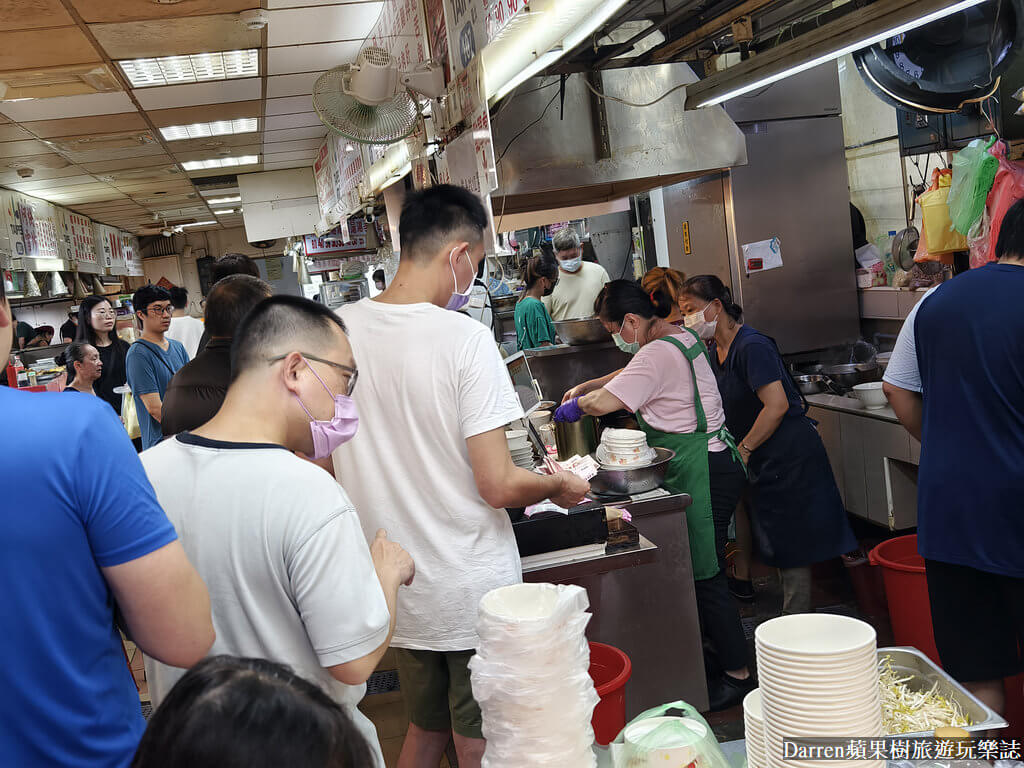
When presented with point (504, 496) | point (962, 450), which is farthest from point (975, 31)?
point (504, 496)

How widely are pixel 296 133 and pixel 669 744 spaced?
7.65 meters

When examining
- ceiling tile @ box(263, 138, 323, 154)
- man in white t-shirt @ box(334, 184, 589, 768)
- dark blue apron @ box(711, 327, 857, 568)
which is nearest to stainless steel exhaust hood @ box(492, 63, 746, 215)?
dark blue apron @ box(711, 327, 857, 568)

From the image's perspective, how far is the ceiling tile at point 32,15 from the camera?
404 cm

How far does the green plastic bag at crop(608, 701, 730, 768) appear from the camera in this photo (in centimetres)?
147

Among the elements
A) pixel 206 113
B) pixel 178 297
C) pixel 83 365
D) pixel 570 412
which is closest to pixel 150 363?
pixel 83 365

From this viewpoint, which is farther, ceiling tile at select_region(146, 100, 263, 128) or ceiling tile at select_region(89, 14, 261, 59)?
ceiling tile at select_region(146, 100, 263, 128)

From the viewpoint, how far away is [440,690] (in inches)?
93.5

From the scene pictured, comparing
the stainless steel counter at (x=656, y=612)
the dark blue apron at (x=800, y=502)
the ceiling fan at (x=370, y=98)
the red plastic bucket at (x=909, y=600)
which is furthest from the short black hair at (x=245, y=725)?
the dark blue apron at (x=800, y=502)

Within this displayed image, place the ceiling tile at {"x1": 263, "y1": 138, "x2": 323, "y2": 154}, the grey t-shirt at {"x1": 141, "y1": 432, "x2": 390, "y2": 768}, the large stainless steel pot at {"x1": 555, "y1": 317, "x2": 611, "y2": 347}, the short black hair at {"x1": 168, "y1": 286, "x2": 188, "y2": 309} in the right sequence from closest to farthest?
the grey t-shirt at {"x1": 141, "y1": 432, "x2": 390, "y2": 768} → the large stainless steel pot at {"x1": 555, "y1": 317, "x2": 611, "y2": 347} → the short black hair at {"x1": 168, "y1": 286, "x2": 188, "y2": 309} → the ceiling tile at {"x1": 263, "y1": 138, "x2": 323, "y2": 154}

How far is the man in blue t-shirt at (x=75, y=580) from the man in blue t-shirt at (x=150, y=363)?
363cm

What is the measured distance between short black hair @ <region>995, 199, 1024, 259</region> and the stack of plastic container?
68.5 inches

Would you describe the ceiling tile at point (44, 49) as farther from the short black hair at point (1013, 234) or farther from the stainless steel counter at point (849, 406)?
the stainless steel counter at point (849, 406)

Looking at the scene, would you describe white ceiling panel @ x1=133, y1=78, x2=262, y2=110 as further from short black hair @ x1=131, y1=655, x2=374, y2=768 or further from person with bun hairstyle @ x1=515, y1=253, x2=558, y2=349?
short black hair @ x1=131, y1=655, x2=374, y2=768

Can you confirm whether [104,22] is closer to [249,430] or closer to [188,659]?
[249,430]
